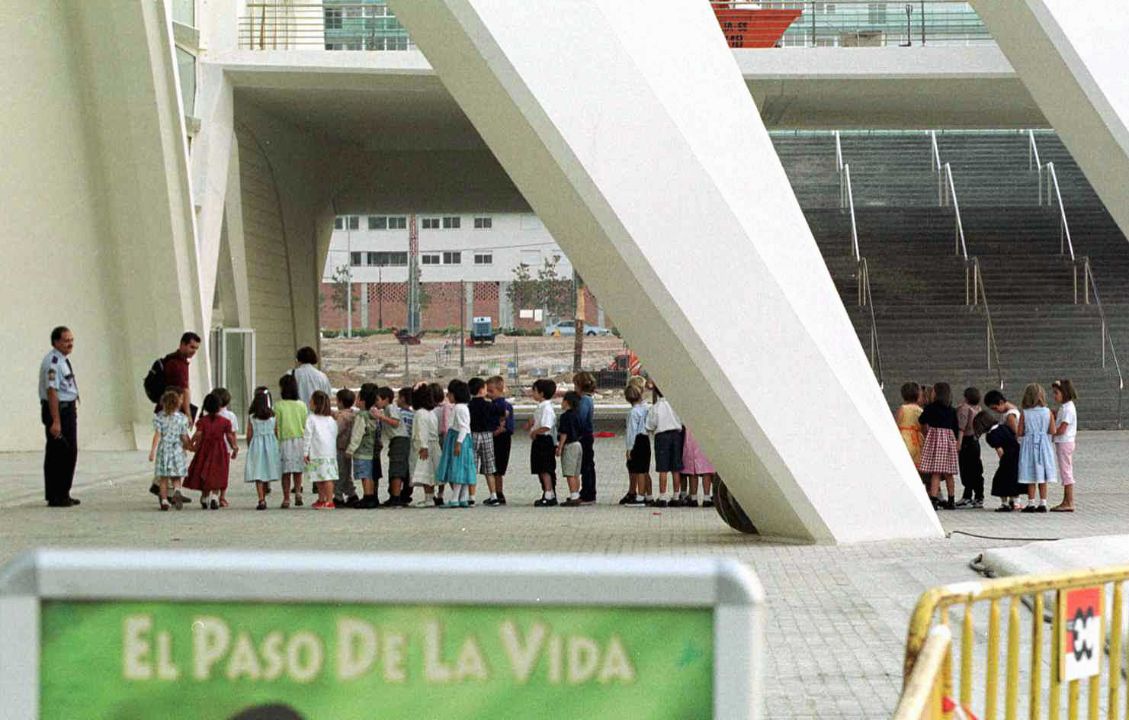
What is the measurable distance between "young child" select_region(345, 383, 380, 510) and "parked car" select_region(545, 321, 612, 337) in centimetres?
2651

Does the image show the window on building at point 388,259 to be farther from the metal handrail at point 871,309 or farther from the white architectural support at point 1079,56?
the white architectural support at point 1079,56

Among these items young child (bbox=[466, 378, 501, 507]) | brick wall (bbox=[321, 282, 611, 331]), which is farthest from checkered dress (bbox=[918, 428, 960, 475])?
brick wall (bbox=[321, 282, 611, 331])

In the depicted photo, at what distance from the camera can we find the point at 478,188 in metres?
37.0

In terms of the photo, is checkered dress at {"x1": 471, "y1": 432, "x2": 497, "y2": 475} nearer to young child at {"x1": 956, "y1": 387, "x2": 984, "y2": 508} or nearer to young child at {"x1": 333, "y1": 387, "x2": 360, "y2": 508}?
young child at {"x1": 333, "y1": 387, "x2": 360, "y2": 508}

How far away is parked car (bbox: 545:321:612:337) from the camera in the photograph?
41.9 metres

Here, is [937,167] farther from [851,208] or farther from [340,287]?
[340,287]

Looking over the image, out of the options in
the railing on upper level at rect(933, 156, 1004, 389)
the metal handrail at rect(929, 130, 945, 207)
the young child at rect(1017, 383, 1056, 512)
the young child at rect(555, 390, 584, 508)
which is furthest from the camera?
the metal handrail at rect(929, 130, 945, 207)

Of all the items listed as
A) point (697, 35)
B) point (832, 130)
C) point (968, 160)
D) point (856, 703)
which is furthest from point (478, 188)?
point (856, 703)

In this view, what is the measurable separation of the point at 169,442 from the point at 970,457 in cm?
697

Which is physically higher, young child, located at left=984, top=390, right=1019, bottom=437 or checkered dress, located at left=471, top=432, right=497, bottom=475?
young child, located at left=984, top=390, right=1019, bottom=437

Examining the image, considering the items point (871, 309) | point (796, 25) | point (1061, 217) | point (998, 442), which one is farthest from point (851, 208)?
point (998, 442)

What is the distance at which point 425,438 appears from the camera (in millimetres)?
14383

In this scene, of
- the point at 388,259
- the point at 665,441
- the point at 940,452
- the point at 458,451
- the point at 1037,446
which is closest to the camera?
→ the point at 1037,446

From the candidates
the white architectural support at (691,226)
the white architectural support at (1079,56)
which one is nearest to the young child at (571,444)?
the white architectural support at (691,226)
